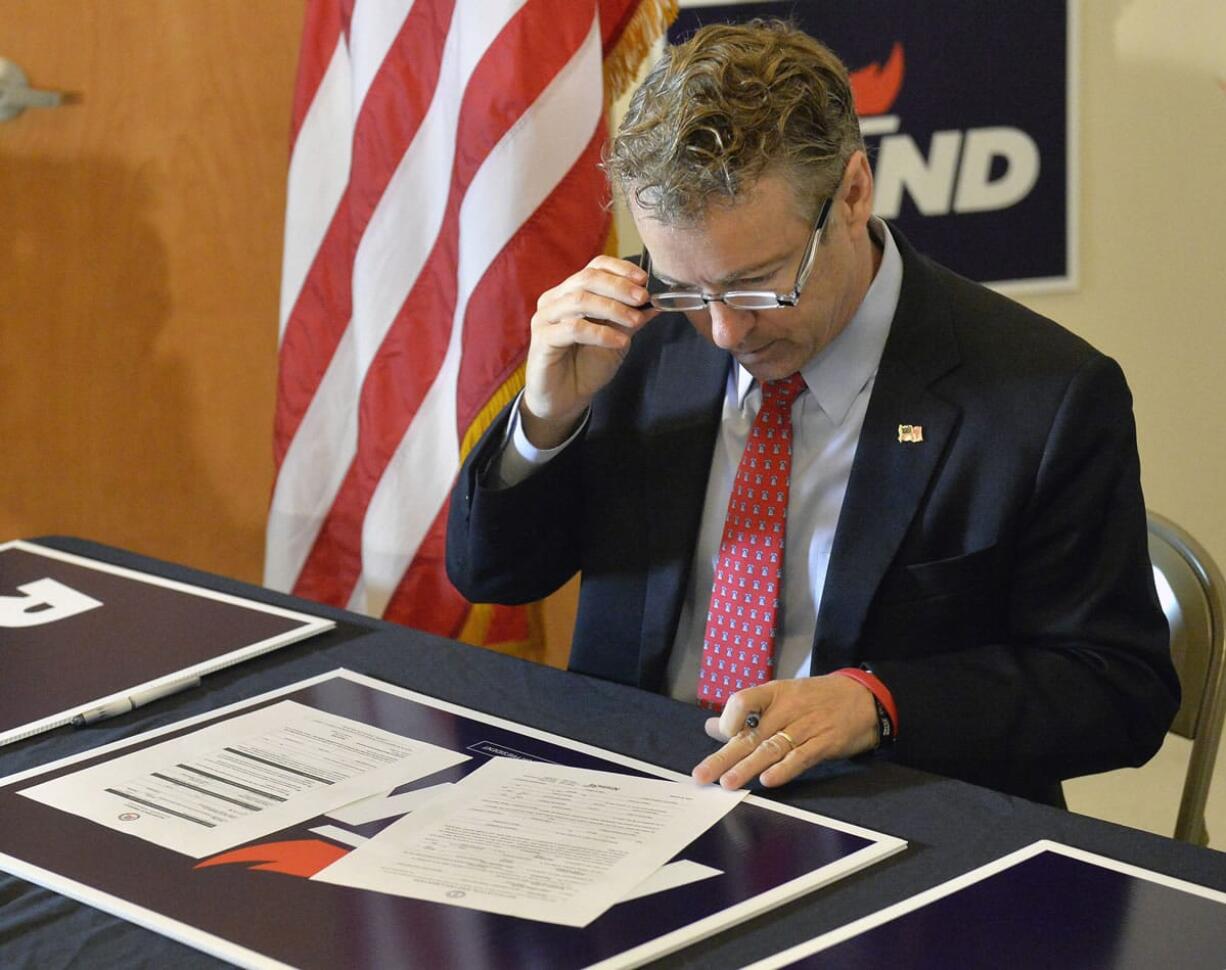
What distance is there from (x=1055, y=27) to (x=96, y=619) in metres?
2.11

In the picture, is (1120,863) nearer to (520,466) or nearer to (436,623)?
(520,466)

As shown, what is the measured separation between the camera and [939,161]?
3.01m

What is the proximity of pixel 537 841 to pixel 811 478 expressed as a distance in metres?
0.63

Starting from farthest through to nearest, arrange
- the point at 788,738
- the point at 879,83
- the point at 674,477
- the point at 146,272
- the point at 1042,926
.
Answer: the point at 146,272 → the point at 879,83 → the point at 674,477 → the point at 788,738 → the point at 1042,926

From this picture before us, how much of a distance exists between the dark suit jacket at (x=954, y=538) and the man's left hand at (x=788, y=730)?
0.06m

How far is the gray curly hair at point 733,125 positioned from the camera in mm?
1499

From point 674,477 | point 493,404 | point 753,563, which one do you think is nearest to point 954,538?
point 753,563

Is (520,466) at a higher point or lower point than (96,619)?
higher

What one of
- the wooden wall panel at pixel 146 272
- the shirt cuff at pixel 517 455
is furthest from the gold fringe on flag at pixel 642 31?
the shirt cuff at pixel 517 455

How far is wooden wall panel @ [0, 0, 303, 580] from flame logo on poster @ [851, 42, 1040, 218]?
45.1 inches

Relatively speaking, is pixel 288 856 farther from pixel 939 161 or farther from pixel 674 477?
pixel 939 161

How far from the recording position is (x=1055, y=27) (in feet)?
9.68

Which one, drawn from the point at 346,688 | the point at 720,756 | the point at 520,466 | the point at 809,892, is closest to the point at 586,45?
the point at 520,466

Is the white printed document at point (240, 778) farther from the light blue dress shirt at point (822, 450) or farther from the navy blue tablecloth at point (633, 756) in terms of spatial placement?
the light blue dress shirt at point (822, 450)
